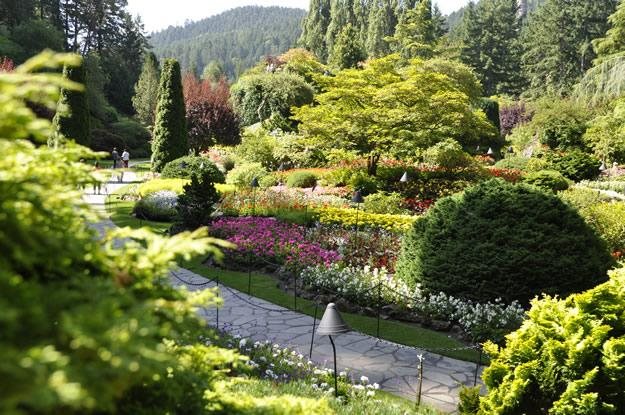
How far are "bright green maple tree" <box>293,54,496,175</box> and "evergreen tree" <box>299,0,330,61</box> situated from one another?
148ft

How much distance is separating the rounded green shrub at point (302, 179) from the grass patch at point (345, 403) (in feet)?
50.1

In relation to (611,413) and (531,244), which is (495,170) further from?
(611,413)

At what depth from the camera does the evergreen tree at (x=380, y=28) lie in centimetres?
6066

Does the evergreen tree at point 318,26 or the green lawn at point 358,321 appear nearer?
the green lawn at point 358,321

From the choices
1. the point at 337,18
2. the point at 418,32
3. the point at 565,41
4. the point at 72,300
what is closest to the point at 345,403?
the point at 72,300

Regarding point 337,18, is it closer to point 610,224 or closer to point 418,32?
point 418,32

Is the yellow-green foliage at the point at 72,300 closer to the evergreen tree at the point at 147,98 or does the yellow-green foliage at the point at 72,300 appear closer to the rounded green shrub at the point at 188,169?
the rounded green shrub at the point at 188,169

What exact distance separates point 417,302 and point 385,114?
1239 centimetres

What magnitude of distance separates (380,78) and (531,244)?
13.9 meters

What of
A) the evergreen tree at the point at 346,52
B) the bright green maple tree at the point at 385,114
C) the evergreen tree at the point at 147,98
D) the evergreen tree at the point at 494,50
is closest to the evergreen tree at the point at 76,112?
the bright green maple tree at the point at 385,114

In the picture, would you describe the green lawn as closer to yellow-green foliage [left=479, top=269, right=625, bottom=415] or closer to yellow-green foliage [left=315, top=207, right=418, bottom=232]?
yellow-green foliage [left=479, top=269, right=625, bottom=415]

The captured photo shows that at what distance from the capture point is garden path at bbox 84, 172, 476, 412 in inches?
226

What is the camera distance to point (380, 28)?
62.1 meters

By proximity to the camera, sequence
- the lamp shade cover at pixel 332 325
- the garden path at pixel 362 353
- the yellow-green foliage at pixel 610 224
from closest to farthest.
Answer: the lamp shade cover at pixel 332 325 → the garden path at pixel 362 353 → the yellow-green foliage at pixel 610 224
